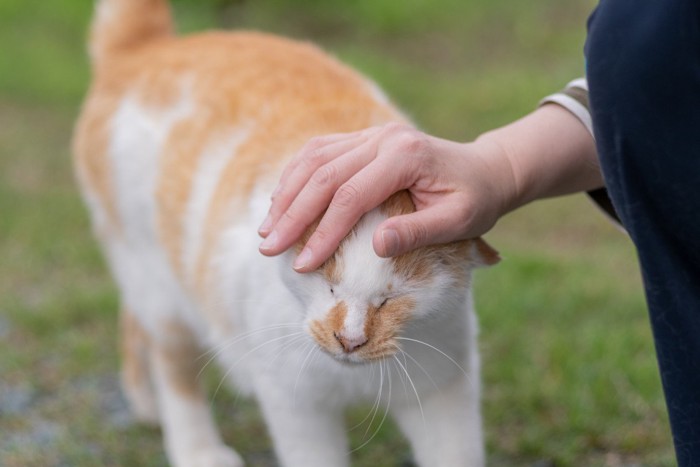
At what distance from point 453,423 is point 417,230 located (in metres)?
0.57

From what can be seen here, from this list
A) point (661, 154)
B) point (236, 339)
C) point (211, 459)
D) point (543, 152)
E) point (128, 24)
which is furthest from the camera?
point (128, 24)

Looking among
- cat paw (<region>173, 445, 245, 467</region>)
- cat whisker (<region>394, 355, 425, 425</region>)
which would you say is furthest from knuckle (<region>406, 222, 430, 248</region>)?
cat paw (<region>173, 445, 245, 467</region>)

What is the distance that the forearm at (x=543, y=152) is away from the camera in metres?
1.70

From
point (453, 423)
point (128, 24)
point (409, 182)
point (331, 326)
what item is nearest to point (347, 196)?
point (409, 182)

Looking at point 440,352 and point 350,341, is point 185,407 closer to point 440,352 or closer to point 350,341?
point 440,352

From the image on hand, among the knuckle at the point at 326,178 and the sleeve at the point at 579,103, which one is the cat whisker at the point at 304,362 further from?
the sleeve at the point at 579,103

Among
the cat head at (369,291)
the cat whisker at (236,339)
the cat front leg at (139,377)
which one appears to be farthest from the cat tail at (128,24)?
the cat head at (369,291)

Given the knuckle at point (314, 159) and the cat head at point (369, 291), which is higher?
the knuckle at point (314, 159)

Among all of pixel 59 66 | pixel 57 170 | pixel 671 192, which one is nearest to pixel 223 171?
pixel 671 192

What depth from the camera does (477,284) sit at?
364cm

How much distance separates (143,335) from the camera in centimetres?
281

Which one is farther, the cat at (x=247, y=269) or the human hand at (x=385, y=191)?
the cat at (x=247, y=269)

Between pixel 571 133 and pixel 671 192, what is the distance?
0.44 metres

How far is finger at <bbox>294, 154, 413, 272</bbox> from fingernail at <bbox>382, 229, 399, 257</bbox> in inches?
2.9
